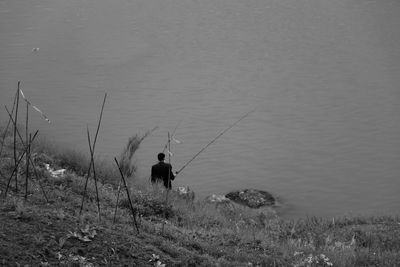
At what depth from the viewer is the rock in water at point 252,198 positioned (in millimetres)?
17094

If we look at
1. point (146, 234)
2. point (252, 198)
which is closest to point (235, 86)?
point (252, 198)

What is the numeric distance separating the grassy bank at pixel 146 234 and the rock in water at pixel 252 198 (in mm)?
2893

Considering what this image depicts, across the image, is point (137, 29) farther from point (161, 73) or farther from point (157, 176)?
point (157, 176)

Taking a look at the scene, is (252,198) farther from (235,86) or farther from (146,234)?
(235,86)

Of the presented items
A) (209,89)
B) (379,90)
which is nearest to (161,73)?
(209,89)

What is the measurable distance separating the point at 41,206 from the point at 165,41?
27.7m

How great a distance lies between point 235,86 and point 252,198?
37.6 feet

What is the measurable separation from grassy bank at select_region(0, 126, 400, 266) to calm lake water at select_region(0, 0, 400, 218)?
475cm

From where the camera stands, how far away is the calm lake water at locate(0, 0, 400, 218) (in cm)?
1977

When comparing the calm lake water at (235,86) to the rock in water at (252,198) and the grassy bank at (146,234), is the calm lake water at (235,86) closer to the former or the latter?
the rock in water at (252,198)

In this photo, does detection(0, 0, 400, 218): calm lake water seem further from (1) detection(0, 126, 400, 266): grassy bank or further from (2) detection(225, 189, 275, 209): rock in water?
(1) detection(0, 126, 400, 266): grassy bank

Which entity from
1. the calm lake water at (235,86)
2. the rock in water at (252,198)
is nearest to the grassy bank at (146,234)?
the rock in water at (252,198)

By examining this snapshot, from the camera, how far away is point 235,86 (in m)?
28.0

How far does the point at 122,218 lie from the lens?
8.77 metres
